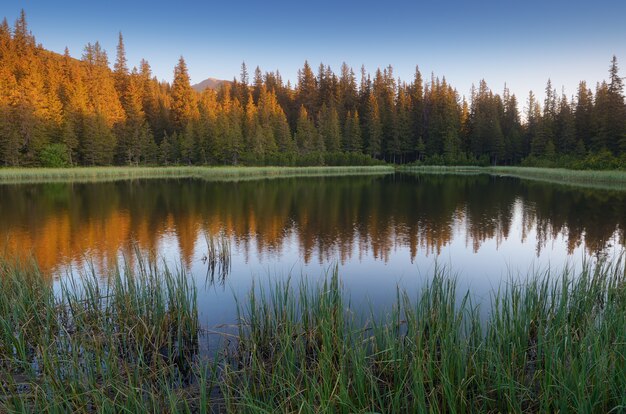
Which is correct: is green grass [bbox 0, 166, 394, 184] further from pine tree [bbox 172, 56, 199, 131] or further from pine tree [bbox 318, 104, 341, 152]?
pine tree [bbox 172, 56, 199, 131]

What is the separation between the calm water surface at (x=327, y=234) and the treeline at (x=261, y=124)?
30617 mm

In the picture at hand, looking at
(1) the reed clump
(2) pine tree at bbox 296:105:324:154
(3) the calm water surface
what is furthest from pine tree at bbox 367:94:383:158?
(1) the reed clump

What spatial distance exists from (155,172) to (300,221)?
3814 centimetres

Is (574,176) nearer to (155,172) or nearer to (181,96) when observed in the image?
(155,172)

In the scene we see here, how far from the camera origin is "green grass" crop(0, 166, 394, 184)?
41.9 m

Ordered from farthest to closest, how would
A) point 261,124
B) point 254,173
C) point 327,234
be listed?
point 261,124 → point 254,173 → point 327,234

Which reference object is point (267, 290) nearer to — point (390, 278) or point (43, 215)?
point (390, 278)

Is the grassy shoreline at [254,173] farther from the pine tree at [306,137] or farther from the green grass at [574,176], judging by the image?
the pine tree at [306,137]

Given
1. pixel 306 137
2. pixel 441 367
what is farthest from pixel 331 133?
pixel 441 367

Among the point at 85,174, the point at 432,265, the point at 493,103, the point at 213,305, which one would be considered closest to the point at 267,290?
the point at 213,305

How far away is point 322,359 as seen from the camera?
3811 mm

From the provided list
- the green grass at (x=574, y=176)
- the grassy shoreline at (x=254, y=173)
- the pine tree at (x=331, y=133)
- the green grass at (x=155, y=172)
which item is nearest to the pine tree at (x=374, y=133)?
the pine tree at (x=331, y=133)

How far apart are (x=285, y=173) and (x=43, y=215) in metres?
37.3

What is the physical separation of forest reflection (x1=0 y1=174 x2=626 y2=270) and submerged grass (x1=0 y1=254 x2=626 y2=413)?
12.4ft
